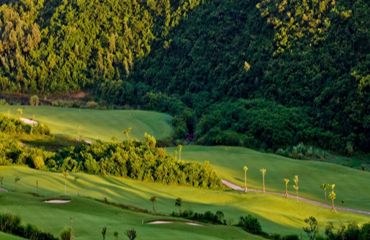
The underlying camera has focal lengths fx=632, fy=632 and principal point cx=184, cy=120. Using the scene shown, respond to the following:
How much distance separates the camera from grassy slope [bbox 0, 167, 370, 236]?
5050 cm

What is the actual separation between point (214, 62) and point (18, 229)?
437ft

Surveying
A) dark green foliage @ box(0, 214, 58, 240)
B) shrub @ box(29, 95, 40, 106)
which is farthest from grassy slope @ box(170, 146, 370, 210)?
shrub @ box(29, 95, 40, 106)

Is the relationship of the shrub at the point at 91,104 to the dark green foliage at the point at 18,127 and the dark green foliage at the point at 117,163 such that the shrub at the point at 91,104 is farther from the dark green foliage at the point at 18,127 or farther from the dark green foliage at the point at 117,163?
the dark green foliage at the point at 117,163

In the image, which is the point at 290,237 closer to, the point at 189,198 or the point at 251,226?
the point at 251,226

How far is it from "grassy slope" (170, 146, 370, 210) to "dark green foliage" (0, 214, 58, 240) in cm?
4579

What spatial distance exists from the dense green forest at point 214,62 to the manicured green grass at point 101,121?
4900mm

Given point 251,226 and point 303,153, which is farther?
point 303,153

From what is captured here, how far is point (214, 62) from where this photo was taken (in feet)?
519

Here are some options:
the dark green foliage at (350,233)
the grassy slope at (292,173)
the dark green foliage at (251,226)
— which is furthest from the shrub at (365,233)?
the grassy slope at (292,173)

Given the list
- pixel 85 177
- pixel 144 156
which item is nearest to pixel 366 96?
pixel 144 156

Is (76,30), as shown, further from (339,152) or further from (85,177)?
(85,177)

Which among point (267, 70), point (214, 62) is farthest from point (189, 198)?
point (214, 62)

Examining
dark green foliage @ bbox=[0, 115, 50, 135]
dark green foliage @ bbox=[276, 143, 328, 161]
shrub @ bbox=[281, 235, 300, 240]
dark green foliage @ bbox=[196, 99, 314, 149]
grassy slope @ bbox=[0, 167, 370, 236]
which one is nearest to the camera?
shrub @ bbox=[281, 235, 300, 240]

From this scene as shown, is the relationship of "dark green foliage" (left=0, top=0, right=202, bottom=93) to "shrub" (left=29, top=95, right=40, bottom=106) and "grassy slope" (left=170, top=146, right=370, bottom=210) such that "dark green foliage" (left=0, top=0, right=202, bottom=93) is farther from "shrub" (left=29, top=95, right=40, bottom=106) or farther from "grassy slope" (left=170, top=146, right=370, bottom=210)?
"grassy slope" (left=170, top=146, right=370, bottom=210)
